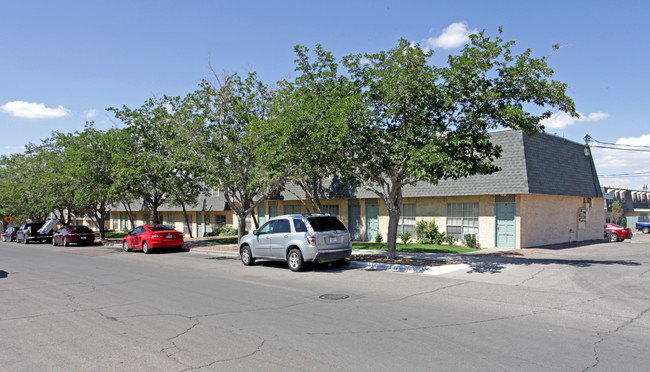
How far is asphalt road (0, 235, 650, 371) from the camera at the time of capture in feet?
18.2

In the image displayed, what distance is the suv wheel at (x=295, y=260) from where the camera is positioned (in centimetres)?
1370

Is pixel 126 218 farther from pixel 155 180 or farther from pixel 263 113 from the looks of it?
pixel 263 113

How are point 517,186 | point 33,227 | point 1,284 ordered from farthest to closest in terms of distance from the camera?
point 33,227
point 517,186
point 1,284

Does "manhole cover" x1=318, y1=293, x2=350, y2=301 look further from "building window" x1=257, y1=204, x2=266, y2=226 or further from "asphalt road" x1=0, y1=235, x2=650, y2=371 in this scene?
"building window" x1=257, y1=204, x2=266, y2=226

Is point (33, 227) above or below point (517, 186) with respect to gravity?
below

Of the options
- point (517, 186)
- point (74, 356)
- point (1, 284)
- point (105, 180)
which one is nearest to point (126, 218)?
point (105, 180)

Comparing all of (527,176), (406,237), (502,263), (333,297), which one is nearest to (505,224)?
(527,176)

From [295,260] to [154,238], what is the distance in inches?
448

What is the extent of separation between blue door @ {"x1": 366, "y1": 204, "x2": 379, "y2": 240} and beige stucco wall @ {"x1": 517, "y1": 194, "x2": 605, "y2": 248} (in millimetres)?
8298

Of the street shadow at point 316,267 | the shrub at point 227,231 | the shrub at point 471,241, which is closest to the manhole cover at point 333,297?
the street shadow at point 316,267

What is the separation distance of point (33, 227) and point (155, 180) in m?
17.6

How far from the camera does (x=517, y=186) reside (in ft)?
65.2

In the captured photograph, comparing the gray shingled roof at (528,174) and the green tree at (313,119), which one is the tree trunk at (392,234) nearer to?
the green tree at (313,119)

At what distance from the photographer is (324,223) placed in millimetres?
13930
